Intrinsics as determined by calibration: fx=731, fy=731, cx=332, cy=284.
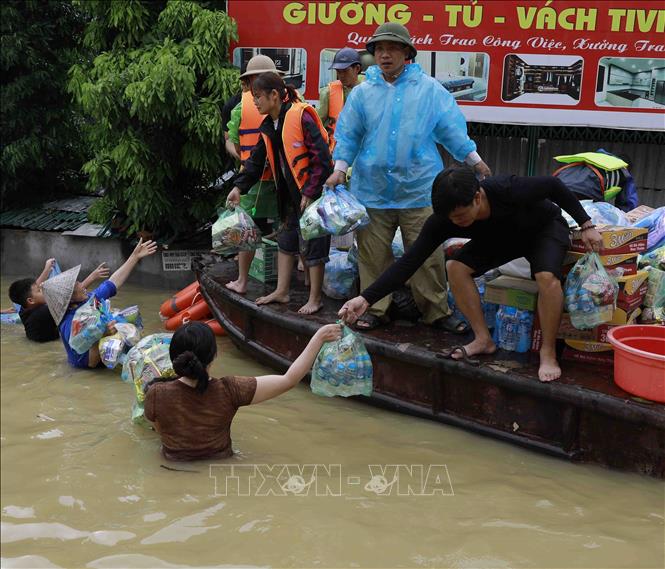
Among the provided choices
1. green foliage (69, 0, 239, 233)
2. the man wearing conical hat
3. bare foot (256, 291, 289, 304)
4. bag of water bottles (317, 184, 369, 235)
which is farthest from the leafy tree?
bag of water bottles (317, 184, 369, 235)

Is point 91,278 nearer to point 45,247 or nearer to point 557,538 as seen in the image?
point 45,247

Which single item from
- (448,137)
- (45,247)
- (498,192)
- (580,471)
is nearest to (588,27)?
(448,137)

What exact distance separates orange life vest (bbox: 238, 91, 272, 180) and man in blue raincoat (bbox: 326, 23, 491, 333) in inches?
51.7

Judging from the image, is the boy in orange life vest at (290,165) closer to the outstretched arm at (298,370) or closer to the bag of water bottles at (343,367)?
the bag of water bottles at (343,367)

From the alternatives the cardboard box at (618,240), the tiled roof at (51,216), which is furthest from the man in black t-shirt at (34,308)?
the cardboard box at (618,240)

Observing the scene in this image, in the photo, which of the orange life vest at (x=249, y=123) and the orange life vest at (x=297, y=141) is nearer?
the orange life vest at (x=297, y=141)

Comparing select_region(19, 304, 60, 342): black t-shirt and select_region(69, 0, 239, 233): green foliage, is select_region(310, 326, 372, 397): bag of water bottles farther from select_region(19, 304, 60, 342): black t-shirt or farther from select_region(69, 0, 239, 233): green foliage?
select_region(69, 0, 239, 233): green foliage

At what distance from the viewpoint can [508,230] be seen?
159 inches

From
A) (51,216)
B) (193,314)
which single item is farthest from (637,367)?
(51,216)

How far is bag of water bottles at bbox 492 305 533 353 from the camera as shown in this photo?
422cm

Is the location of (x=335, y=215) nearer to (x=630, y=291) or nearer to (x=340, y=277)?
(x=340, y=277)

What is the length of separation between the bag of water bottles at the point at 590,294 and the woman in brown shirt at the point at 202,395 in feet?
4.23

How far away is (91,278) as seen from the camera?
5652mm

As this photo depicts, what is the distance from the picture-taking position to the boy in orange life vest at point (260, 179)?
18.1 feet
